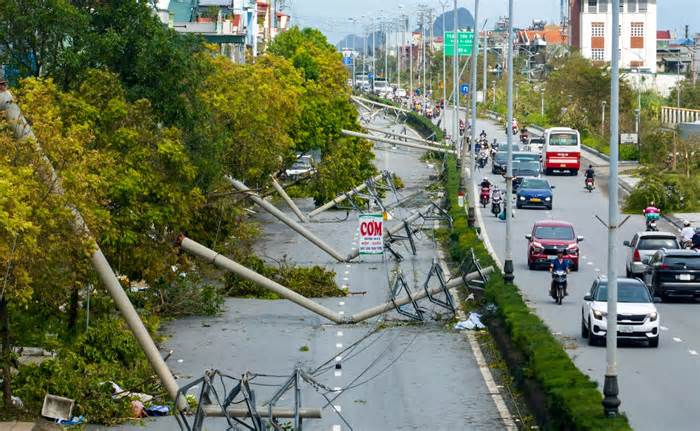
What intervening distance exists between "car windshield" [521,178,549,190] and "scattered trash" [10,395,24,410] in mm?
45244

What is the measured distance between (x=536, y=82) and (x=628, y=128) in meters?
79.5

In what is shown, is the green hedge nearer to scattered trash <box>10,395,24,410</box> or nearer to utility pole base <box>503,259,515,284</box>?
utility pole base <box>503,259,515,284</box>

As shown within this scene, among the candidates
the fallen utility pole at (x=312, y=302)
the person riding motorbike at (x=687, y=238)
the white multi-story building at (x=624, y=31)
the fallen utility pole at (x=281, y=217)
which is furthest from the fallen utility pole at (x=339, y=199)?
the white multi-story building at (x=624, y=31)

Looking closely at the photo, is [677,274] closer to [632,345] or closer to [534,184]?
[632,345]

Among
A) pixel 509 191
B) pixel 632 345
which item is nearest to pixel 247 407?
pixel 632 345

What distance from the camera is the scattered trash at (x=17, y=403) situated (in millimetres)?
27156

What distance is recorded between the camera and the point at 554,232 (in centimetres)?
4931

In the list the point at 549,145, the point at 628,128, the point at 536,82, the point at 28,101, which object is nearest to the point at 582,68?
the point at 628,128

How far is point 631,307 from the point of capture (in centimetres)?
3353

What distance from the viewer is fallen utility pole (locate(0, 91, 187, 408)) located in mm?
26312

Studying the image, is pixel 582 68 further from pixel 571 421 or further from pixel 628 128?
pixel 571 421

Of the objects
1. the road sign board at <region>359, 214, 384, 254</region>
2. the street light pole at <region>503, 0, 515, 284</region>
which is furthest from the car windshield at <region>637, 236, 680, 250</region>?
the road sign board at <region>359, 214, 384, 254</region>

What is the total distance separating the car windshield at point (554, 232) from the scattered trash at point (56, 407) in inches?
981

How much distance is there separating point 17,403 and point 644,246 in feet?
75.5
